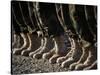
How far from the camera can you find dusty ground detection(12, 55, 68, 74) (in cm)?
213

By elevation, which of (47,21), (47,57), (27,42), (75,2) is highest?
(75,2)

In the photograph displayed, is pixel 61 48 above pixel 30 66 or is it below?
above

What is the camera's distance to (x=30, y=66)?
218cm

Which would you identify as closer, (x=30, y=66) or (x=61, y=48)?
(x=30, y=66)

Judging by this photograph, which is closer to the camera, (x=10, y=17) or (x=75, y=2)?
(x=10, y=17)

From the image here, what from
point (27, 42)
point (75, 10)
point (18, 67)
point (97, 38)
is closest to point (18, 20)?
point (27, 42)

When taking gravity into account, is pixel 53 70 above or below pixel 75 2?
below

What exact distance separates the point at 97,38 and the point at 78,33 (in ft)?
0.81

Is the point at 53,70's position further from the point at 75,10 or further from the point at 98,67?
the point at 75,10

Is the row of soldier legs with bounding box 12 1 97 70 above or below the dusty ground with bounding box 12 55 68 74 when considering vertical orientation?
above

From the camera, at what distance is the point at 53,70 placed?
225 centimetres

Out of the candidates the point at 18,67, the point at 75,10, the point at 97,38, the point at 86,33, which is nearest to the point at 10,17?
the point at 18,67

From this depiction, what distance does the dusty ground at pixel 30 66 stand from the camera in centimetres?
213

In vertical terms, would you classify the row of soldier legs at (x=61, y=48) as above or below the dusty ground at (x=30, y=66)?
above
